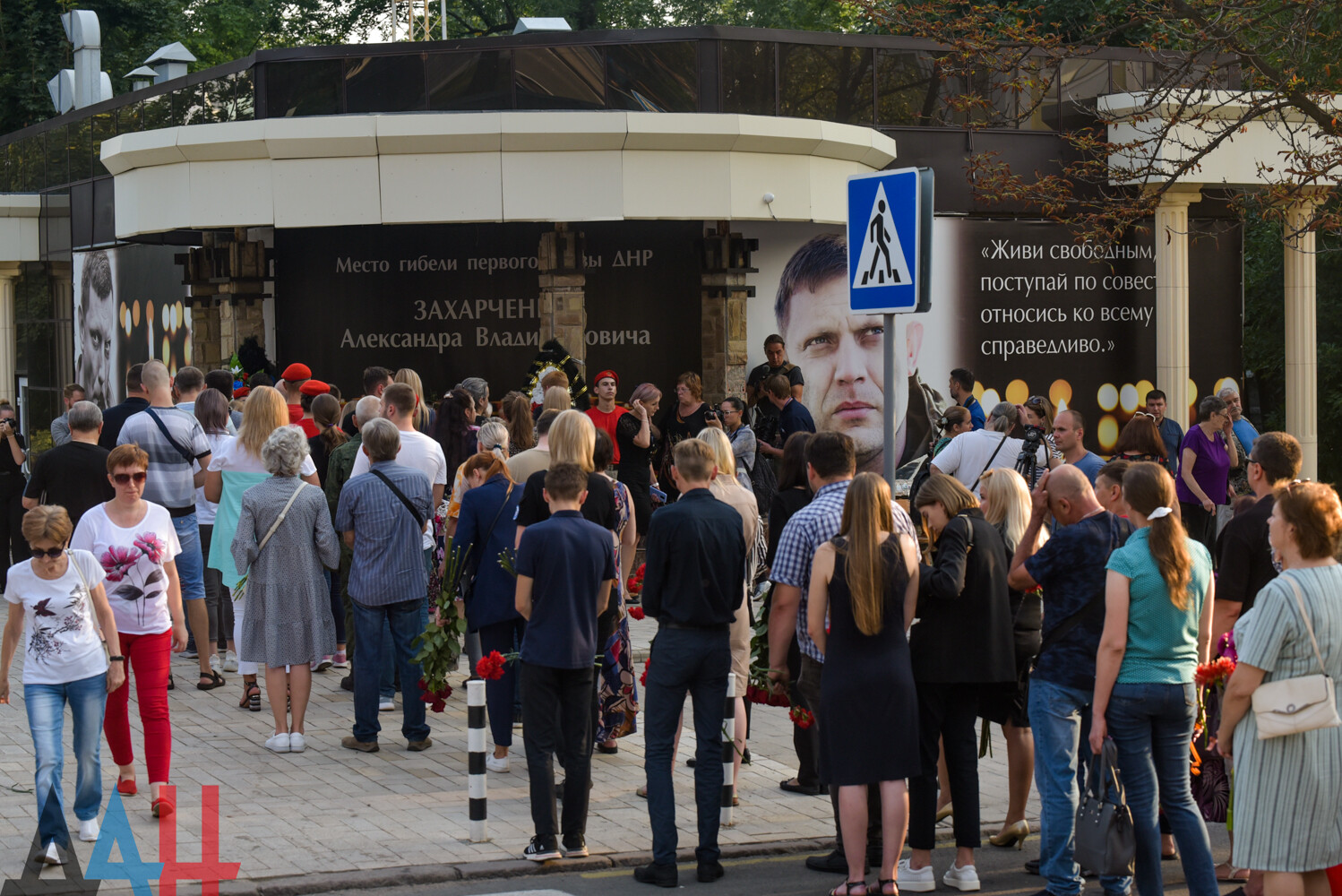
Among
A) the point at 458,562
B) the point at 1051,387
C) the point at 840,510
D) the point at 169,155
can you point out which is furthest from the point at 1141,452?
the point at 169,155

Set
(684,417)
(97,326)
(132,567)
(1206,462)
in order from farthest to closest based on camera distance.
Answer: (97,326), (1206,462), (684,417), (132,567)

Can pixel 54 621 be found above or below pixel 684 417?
below

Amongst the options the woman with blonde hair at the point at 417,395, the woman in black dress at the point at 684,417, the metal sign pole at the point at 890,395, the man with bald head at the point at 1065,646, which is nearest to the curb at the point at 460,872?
the man with bald head at the point at 1065,646

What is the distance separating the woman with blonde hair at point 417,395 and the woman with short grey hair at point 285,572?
193 centimetres

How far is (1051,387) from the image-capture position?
20.2m

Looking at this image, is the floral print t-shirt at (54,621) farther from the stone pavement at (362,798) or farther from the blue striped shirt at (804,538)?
the blue striped shirt at (804,538)

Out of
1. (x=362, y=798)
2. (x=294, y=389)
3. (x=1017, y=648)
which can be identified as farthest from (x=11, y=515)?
(x=1017, y=648)

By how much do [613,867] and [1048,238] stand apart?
14787 millimetres

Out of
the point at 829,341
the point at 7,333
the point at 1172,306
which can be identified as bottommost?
the point at 829,341

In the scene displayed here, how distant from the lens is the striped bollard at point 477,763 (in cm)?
721

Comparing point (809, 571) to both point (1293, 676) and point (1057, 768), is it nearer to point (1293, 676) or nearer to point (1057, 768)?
point (1057, 768)

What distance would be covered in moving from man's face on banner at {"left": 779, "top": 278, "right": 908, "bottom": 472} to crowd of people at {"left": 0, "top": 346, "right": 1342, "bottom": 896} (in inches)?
356

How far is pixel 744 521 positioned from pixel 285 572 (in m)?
2.81

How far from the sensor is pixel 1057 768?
21.6ft
